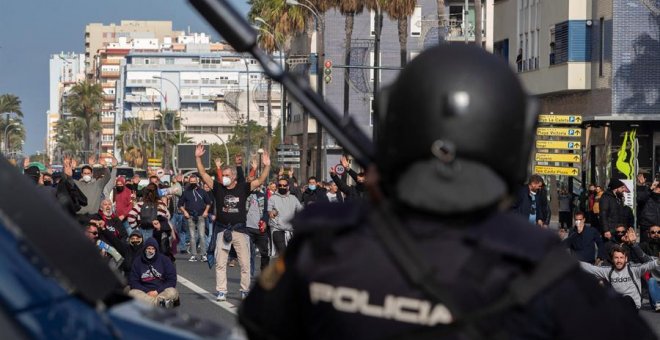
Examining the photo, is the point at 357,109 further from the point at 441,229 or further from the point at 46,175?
the point at 441,229

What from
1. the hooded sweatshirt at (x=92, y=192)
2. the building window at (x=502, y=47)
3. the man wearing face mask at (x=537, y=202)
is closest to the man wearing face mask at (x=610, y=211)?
the man wearing face mask at (x=537, y=202)

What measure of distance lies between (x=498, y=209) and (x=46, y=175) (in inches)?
954

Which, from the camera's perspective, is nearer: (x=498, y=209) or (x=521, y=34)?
(x=498, y=209)

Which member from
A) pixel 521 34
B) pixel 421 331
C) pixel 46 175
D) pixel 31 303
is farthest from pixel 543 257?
pixel 521 34

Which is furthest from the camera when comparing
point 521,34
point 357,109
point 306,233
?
point 357,109

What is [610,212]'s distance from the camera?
24.8 m

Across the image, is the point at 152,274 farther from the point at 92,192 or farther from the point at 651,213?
the point at 651,213

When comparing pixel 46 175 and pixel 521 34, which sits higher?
pixel 521 34

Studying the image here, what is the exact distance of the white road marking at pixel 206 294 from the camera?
58.7ft

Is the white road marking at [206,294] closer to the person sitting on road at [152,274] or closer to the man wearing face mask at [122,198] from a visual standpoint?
the person sitting on road at [152,274]

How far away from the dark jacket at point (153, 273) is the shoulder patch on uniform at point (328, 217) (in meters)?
13.2

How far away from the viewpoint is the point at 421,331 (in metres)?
2.46

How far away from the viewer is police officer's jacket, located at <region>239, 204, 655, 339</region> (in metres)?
2.44

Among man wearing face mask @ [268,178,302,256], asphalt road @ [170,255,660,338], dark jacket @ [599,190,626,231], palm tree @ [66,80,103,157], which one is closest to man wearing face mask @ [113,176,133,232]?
asphalt road @ [170,255,660,338]
